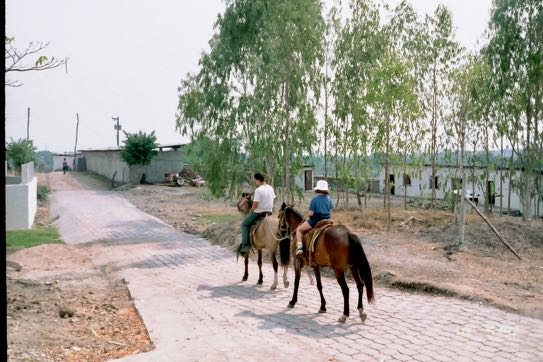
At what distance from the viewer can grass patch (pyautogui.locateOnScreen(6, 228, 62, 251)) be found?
52.9 ft

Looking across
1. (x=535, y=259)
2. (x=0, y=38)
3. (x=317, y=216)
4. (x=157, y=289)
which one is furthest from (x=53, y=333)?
(x=535, y=259)

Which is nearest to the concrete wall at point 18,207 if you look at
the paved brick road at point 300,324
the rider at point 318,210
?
the paved brick road at point 300,324

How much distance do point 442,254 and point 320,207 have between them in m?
7.33

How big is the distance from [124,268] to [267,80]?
9.63 meters

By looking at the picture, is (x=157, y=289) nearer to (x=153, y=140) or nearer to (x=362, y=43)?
(x=362, y=43)

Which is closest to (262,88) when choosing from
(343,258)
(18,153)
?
(343,258)

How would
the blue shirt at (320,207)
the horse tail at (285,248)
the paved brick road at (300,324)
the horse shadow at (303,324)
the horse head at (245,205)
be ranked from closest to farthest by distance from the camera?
1. the paved brick road at (300,324)
2. the horse shadow at (303,324)
3. the blue shirt at (320,207)
4. the horse tail at (285,248)
5. the horse head at (245,205)

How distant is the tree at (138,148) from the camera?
135 feet

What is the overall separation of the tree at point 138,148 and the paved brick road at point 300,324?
1174 inches

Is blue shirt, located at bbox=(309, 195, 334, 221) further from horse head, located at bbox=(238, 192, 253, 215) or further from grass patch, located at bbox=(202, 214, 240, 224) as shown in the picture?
grass patch, located at bbox=(202, 214, 240, 224)

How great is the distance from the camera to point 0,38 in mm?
2199

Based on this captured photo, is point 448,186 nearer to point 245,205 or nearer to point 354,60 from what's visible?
point 354,60

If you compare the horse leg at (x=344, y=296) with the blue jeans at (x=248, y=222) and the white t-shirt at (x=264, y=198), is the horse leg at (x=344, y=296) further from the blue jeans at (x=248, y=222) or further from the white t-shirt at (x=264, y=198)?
the blue jeans at (x=248, y=222)

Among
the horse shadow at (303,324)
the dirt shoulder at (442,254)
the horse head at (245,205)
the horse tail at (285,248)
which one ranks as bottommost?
the horse shadow at (303,324)
